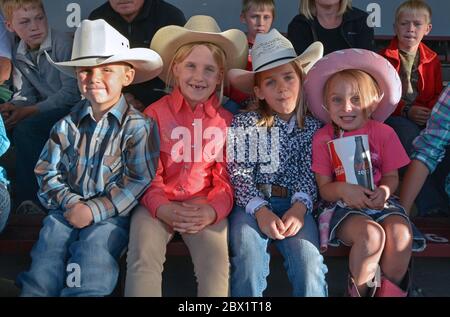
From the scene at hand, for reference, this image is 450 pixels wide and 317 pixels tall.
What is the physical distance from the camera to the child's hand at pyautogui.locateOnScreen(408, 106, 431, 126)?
3.64 meters

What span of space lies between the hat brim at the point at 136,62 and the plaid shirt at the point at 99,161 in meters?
0.21

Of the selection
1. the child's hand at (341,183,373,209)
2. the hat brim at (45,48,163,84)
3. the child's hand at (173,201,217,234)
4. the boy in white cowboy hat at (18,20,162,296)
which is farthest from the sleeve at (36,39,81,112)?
the child's hand at (341,183,373,209)

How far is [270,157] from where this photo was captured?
3.03m

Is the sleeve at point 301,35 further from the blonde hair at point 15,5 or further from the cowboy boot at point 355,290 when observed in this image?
the cowboy boot at point 355,290

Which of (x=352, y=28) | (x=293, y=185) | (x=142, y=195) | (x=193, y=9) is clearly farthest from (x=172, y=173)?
(x=193, y=9)

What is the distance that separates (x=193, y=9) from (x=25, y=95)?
1.56 metres

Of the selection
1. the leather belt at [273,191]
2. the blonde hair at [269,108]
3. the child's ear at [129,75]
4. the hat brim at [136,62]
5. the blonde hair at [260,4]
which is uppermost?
the blonde hair at [260,4]

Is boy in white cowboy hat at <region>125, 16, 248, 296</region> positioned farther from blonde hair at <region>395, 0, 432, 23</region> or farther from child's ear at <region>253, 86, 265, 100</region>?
blonde hair at <region>395, 0, 432, 23</region>

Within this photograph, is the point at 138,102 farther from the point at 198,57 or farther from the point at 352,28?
the point at 352,28

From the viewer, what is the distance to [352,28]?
13.2 feet

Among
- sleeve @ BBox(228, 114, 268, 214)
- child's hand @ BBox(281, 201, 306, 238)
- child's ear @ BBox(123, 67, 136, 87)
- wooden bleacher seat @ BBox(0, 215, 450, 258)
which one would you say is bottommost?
wooden bleacher seat @ BBox(0, 215, 450, 258)

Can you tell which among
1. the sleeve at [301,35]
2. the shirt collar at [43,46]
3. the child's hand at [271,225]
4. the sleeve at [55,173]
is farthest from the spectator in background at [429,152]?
the shirt collar at [43,46]

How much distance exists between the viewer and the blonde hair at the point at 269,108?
10.1 feet

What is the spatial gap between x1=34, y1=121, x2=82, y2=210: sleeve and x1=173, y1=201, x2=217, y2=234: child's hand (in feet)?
1.51
